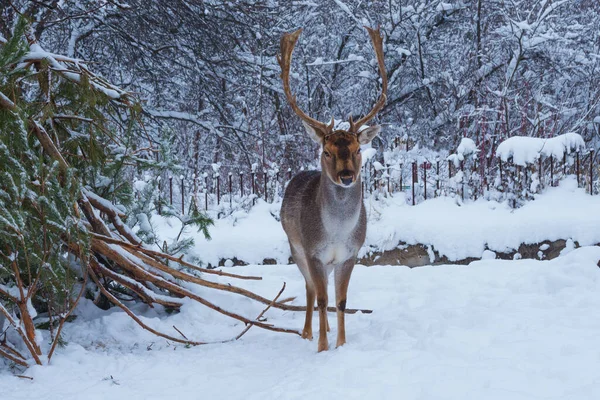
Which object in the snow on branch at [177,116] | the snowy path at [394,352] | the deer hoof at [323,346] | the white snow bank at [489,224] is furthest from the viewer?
the snow on branch at [177,116]

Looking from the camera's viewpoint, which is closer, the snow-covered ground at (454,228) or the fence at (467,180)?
Result: the snow-covered ground at (454,228)

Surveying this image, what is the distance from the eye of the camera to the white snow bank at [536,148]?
909 cm

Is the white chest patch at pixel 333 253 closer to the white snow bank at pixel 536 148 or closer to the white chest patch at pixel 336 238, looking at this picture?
the white chest patch at pixel 336 238

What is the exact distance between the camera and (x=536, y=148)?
30.1ft

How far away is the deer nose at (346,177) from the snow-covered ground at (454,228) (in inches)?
131

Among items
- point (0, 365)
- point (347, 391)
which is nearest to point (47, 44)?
point (0, 365)

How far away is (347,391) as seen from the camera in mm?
2994

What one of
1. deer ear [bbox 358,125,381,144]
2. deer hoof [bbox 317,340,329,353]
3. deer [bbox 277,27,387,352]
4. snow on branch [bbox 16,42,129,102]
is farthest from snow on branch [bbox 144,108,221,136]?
deer hoof [bbox 317,340,329,353]

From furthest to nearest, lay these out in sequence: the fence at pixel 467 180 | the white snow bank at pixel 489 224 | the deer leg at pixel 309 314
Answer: the fence at pixel 467 180
the white snow bank at pixel 489 224
the deer leg at pixel 309 314

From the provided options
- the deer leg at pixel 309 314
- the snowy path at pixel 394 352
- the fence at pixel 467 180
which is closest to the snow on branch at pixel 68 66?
the snowy path at pixel 394 352

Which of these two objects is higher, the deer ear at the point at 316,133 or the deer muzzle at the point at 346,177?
the deer ear at the point at 316,133

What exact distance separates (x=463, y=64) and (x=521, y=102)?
1.76m

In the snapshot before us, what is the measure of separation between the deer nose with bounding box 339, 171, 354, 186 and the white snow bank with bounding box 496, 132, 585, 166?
5619 mm

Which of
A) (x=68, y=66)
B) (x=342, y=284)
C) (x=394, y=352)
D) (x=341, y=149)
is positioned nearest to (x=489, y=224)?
(x=342, y=284)
